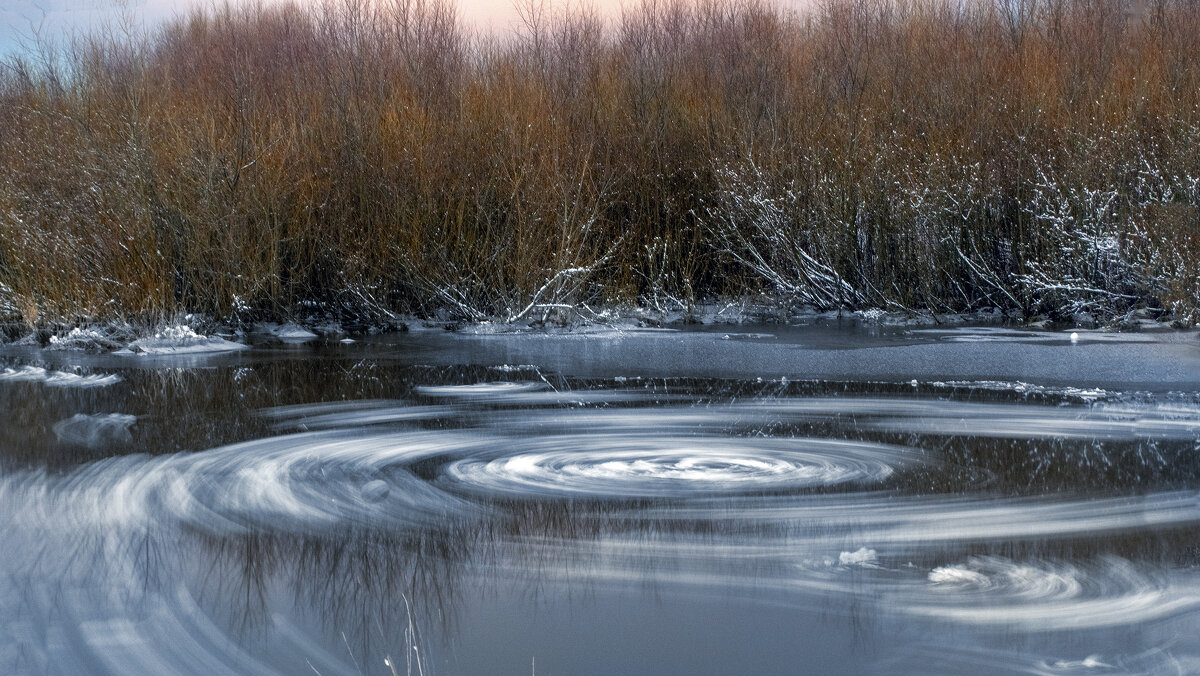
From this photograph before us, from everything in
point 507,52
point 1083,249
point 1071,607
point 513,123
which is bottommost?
point 1071,607

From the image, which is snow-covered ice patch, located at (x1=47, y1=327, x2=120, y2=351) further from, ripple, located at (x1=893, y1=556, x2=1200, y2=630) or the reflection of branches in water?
ripple, located at (x1=893, y1=556, x2=1200, y2=630)

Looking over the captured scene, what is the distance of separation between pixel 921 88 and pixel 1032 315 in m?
3.79

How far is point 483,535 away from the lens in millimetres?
4379

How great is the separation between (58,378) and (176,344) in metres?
2.06

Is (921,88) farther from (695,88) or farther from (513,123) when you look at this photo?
(513,123)

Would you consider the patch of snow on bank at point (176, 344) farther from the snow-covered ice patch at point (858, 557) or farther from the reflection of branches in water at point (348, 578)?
the snow-covered ice patch at point (858, 557)

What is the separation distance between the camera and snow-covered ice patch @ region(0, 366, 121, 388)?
856 cm

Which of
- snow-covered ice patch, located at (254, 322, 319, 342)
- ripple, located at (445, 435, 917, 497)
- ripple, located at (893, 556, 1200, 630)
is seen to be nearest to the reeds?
snow-covered ice patch, located at (254, 322, 319, 342)

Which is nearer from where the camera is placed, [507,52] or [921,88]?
[921,88]

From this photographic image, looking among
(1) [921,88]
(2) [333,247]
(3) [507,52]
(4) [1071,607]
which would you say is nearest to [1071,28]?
(1) [921,88]

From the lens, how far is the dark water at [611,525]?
331 centimetres

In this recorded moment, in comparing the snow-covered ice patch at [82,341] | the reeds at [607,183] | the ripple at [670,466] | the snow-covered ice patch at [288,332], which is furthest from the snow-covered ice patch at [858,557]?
the snow-covered ice patch at [82,341]

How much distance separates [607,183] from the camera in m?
13.3

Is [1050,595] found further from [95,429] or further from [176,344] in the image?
[176,344]
